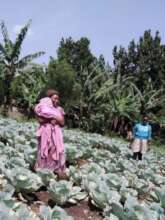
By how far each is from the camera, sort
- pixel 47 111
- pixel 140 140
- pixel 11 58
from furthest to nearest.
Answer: pixel 11 58 < pixel 140 140 < pixel 47 111

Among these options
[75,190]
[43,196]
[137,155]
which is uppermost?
[75,190]

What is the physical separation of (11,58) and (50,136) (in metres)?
18.4

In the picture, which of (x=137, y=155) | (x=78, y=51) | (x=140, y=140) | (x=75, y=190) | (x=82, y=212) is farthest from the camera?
(x=78, y=51)

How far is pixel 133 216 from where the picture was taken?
5.24 metres

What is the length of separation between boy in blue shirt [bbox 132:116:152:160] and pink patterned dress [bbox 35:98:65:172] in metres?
5.85

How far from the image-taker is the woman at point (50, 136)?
8102 mm

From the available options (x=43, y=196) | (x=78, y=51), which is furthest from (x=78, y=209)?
(x=78, y=51)

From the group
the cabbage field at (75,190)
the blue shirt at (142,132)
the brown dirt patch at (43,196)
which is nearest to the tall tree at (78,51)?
the blue shirt at (142,132)

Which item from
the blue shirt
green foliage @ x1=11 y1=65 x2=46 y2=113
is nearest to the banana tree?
green foliage @ x1=11 y1=65 x2=46 y2=113

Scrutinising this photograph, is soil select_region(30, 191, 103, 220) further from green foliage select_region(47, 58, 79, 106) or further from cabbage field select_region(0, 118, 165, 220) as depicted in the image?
green foliage select_region(47, 58, 79, 106)

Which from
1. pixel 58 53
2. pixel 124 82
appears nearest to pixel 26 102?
pixel 124 82

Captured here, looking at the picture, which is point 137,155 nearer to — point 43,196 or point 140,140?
point 140,140

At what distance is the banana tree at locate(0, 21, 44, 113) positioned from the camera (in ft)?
84.0

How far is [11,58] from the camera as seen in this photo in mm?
26078
